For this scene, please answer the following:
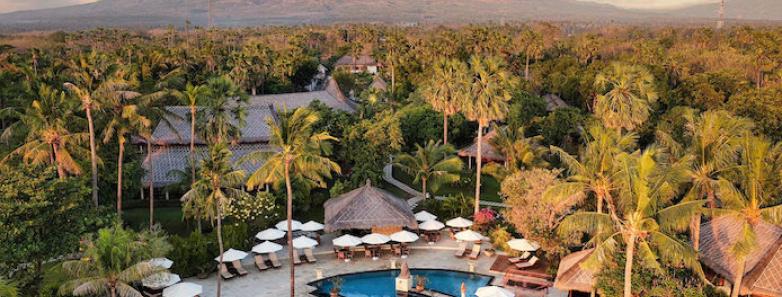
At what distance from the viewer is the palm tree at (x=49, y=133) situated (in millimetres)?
29047

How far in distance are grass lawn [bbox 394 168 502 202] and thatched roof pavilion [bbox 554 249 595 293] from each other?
57.6 ft

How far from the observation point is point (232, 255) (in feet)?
93.9

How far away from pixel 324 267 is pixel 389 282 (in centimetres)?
344

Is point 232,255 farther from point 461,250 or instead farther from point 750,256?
point 750,256

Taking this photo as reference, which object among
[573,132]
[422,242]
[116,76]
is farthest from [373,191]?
[573,132]

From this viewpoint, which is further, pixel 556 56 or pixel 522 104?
pixel 556 56

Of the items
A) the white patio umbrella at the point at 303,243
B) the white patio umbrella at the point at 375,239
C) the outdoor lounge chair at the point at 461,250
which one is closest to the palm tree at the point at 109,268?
the white patio umbrella at the point at 303,243

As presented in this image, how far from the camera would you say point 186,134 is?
42312 mm

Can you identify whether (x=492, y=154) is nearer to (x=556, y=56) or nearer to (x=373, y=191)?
(x=373, y=191)

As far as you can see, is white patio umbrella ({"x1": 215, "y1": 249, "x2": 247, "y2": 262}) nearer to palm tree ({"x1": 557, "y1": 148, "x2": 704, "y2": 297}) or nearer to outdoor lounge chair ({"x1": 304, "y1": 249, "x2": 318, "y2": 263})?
outdoor lounge chair ({"x1": 304, "y1": 249, "x2": 318, "y2": 263})

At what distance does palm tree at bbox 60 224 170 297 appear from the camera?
2002 centimetres

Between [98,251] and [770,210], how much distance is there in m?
21.1

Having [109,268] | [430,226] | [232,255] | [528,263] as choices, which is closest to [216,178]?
[109,268]

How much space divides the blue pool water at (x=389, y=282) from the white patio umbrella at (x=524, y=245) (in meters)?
1.84
